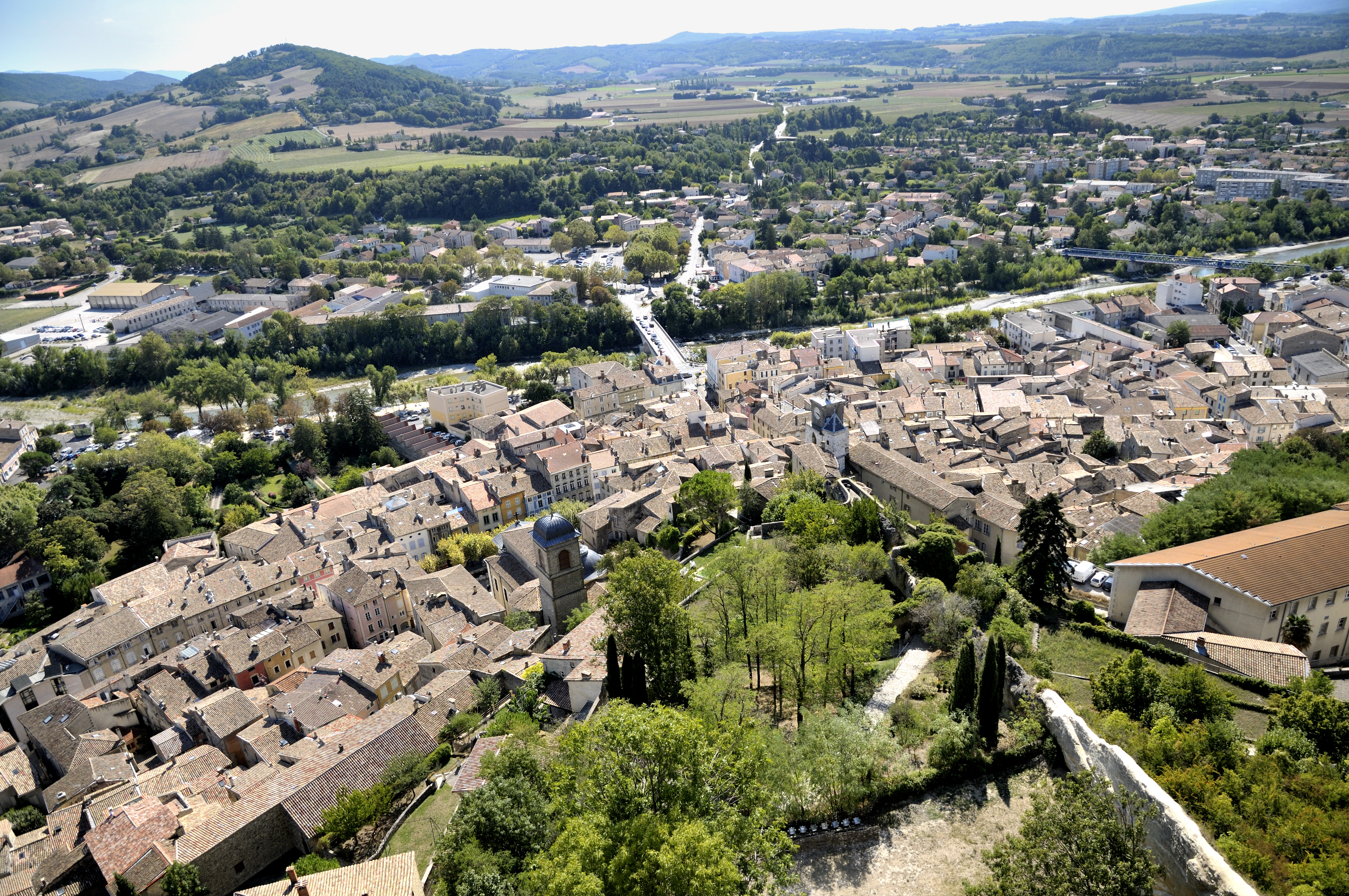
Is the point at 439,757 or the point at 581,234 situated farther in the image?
the point at 581,234

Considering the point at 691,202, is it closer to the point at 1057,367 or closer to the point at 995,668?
the point at 1057,367

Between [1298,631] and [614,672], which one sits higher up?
[614,672]

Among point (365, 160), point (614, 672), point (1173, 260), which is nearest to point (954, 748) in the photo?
point (614, 672)

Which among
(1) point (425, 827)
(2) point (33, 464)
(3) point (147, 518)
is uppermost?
(1) point (425, 827)

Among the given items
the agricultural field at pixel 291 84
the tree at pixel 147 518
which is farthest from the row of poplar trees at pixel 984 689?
the agricultural field at pixel 291 84

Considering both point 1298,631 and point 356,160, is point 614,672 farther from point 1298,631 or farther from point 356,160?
point 356,160

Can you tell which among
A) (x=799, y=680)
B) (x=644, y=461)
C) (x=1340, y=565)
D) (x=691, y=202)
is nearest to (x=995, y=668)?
(x=799, y=680)

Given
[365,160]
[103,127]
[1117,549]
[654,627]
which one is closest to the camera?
[654,627]

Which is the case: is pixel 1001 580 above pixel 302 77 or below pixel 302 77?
below

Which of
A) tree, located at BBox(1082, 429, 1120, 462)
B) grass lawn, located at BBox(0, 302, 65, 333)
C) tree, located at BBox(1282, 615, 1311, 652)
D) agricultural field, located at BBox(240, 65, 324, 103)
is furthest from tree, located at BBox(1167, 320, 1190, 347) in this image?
agricultural field, located at BBox(240, 65, 324, 103)
